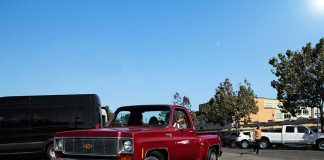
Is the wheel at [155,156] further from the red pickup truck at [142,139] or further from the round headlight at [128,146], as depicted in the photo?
the round headlight at [128,146]

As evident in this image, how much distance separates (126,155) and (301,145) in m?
29.6

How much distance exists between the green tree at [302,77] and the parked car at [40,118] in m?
25.9

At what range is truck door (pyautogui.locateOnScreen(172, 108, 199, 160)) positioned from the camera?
1041cm

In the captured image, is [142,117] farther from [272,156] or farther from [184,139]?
[272,156]

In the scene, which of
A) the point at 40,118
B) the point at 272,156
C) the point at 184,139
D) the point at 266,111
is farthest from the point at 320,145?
the point at 266,111

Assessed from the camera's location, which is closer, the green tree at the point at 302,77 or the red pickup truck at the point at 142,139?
the red pickup truck at the point at 142,139

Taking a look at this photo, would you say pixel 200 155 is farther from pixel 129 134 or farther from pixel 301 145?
pixel 301 145

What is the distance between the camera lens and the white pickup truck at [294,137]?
35050 mm

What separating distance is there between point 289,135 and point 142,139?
96.3ft

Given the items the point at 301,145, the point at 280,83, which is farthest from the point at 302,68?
the point at 301,145

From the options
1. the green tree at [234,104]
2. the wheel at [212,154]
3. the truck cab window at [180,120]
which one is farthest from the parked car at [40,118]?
the green tree at [234,104]

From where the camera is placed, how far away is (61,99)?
17.7 meters

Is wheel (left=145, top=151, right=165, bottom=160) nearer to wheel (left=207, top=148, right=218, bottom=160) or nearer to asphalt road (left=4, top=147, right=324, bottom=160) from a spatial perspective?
wheel (left=207, top=148, right=218, bottom=160)

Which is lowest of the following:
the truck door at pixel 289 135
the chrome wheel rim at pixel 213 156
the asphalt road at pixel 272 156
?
the asphalt road at pixel 272 156
